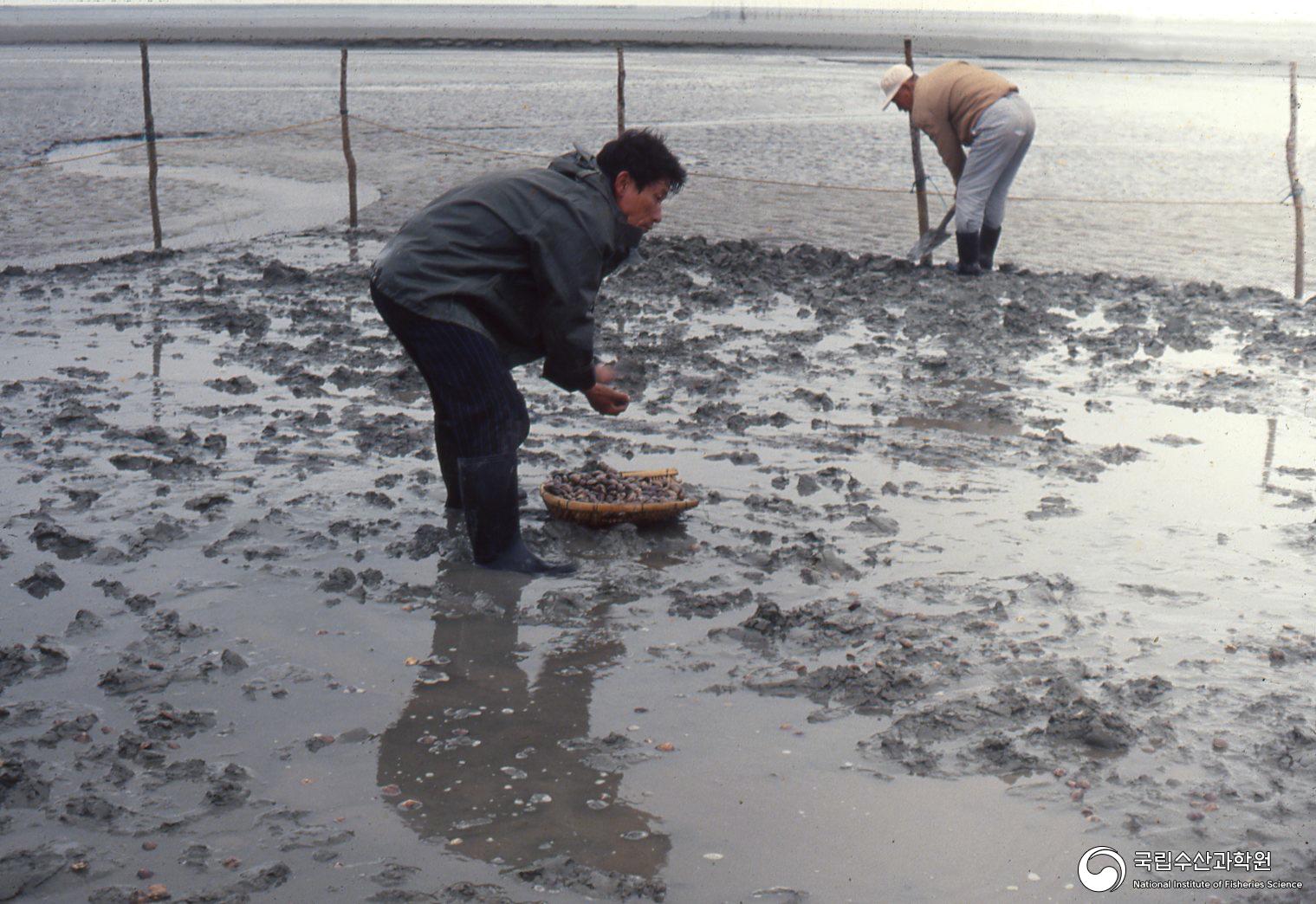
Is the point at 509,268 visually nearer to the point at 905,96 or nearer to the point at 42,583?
the point at 42,583

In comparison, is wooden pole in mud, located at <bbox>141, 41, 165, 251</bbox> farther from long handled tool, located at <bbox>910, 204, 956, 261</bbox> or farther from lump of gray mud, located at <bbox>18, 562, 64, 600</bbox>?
lump of gray mud, located at <bbox>18, 562, 64, 600</bbox>

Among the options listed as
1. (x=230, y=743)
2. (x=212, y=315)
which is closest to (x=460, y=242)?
(x=230, y=743)

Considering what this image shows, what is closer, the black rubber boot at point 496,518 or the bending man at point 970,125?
the black rubber boot at point 496,518

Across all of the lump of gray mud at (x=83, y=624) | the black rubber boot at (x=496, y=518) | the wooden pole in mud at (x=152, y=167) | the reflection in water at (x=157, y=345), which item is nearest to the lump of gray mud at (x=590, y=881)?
the black rubber boot at (x=496, y=518)

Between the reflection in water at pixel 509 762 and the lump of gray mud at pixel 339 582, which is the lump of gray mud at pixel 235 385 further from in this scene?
the reflection in water at pixel 509 762

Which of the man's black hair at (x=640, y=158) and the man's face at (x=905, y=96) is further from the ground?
the man's face at (x=905, y=96)

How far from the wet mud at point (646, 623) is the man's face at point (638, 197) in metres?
1.15

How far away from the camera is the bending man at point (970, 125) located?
916 centimetres

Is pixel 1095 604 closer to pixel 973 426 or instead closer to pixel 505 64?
pixel 973 426

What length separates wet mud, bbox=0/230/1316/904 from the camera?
2.89m

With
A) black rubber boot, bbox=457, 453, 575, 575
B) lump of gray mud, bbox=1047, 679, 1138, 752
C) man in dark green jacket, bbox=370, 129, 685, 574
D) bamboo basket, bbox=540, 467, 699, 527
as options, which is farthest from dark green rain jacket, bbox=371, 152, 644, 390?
lump of gray mud, bbox=1047, 679, 1138, 752

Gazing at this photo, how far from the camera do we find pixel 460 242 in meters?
3.97

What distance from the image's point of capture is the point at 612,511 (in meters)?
4.53

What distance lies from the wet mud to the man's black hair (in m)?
1.27
